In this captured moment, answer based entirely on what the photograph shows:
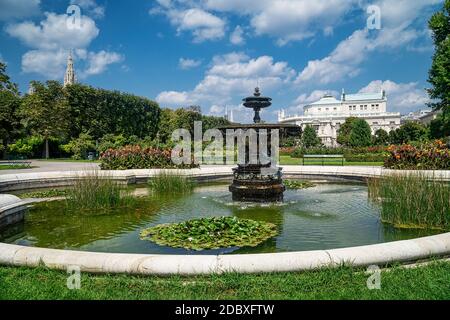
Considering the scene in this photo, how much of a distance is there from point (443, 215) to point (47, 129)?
3896 centimetres

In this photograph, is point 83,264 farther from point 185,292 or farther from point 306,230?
point 306,230

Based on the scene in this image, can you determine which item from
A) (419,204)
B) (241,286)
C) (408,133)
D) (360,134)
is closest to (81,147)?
(419,204)

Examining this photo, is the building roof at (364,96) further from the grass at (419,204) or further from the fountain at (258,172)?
the grass at (419,204)

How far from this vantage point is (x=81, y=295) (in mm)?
3854

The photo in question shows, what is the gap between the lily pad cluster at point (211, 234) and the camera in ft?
20.2

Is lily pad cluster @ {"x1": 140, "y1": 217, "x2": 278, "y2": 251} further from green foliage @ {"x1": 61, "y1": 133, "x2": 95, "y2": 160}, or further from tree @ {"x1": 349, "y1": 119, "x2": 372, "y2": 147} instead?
tree @ {"x1": 349, "y1": 119, "x2": 372, "y2": 147}

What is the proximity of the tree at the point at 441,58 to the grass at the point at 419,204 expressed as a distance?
80.9ft

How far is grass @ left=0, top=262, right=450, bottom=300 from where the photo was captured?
382 centimetres

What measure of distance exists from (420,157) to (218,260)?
15297mm

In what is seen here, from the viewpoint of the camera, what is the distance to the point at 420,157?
55.3ft

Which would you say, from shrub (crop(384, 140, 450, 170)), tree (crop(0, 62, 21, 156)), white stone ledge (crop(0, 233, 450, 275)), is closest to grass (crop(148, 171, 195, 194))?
white stone ledge (crop(0, 233, 450, 275))

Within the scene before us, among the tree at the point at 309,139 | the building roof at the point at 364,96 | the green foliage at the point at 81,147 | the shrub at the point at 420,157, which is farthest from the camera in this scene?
the building roof at the point at 364,96

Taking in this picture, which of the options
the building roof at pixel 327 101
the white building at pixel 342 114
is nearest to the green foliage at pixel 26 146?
the white building at pixel 342 114
